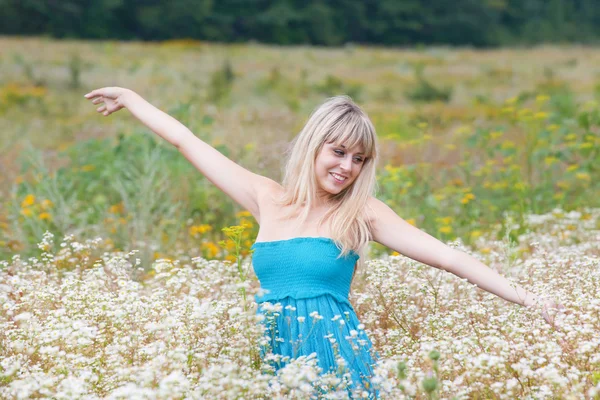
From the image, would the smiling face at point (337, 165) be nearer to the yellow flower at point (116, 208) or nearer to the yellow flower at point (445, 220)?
the yellow flower at point (445, 220)

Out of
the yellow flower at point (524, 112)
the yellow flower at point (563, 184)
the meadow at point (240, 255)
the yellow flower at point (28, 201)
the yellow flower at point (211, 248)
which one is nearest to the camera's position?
the meadow at point (240, 255)

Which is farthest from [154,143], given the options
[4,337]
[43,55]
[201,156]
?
[43,55]

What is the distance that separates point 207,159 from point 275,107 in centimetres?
1146

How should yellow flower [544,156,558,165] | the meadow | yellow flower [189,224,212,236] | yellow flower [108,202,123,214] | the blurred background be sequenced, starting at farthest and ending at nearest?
yellow flower [544,156,558,165]
yellow flower [108,202,123,214]
the blurred background
yellow flower [189,224,212,236]
the meadow

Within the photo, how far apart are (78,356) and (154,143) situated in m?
4.28

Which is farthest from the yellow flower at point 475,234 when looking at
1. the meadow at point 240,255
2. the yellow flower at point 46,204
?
the yellow flower at point 46,204

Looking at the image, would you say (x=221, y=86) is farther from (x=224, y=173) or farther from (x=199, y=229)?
(x=224, y=173)

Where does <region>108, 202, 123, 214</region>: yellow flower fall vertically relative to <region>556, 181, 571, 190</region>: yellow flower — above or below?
below

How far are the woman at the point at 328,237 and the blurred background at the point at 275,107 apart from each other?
6.10 feet

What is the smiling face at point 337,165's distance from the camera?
134 inches

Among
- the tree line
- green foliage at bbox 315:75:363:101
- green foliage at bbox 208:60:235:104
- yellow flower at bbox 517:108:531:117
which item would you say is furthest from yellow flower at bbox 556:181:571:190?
the tree line

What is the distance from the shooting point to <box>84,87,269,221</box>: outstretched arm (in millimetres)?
3666

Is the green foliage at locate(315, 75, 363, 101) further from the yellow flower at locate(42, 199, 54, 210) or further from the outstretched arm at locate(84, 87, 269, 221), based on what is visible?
the outstretched arm at locate(84, 87, 269, 221)

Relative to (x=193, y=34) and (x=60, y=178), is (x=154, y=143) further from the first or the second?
(x=193, y=34)
